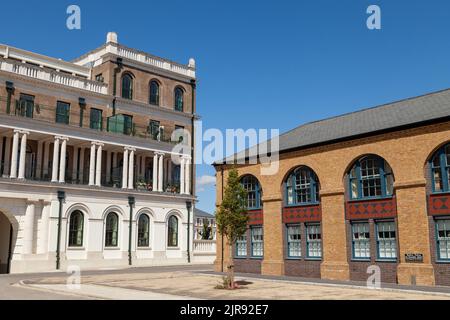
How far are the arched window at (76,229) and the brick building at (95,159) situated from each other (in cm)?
7

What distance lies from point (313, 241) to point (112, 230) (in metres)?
19.1

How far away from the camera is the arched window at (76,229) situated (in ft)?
118

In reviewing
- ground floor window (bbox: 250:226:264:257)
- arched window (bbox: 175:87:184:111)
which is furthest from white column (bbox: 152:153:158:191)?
ground floor window (bbox: 250:226:264:257)

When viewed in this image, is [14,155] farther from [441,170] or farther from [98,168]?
[441,170]

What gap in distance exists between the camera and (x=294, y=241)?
86.2 ft

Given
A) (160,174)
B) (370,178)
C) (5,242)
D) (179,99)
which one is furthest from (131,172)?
(370,178)

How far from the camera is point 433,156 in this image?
20844mm

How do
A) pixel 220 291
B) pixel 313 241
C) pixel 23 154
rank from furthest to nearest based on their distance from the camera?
pixel 23 154, pixel 313 241, pixel 220 291

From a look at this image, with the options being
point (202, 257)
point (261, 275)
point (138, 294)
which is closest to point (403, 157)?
point (261, 275)

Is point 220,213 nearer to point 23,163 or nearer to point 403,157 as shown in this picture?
point 403,157

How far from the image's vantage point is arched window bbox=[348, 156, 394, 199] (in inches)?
884

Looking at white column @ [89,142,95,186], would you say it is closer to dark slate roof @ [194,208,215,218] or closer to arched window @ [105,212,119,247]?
arched window @ [105,212,119,247]
